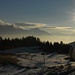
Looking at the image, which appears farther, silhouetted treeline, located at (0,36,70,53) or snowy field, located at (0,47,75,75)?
silhouetted treeline, located at (0,36,70,53)

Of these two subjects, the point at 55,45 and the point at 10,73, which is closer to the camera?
the point at 10,73

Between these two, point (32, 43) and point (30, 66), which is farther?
point (32, 43)

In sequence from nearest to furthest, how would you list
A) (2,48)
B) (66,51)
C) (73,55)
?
(73,55) → (66,51) → (2,48)

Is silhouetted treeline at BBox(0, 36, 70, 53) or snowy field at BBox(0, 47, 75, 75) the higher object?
silhouetted treeline at BBox(0, 36, 70, 53)

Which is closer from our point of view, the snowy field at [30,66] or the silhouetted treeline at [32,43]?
the snowy field at [30,66]

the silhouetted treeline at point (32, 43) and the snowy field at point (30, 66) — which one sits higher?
the silhouetted treeline at point (32, 43)

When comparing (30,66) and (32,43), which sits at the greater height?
(32,43)

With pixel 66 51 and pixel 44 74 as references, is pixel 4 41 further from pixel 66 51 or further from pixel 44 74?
pixel 44 74

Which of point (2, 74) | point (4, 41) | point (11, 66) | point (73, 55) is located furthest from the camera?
point (4, 41)

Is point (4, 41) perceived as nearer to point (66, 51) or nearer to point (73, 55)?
point (66, 51)

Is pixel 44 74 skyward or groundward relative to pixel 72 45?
groundward

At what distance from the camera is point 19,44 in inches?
4237

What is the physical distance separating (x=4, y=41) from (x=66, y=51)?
1401 inches

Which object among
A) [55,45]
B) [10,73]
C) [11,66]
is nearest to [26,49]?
[55,45]
